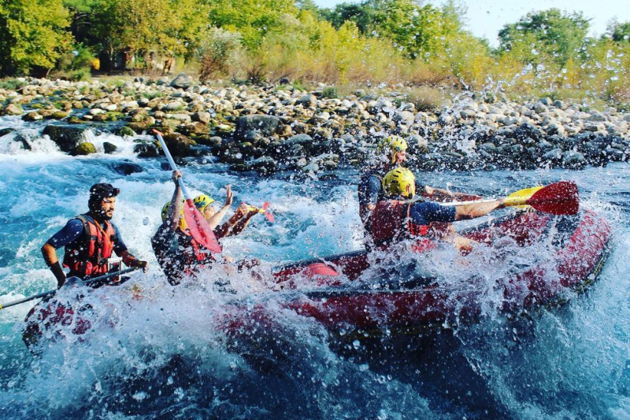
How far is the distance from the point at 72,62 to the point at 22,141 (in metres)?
16.2

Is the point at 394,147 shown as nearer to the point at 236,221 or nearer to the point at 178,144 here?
the point at 236,221

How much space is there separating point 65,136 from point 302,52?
13187 millimetres

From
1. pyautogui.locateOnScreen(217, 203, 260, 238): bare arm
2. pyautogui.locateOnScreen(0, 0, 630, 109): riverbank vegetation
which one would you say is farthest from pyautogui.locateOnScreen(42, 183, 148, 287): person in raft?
pyautogui.locateOnScreen(0, 0, 630, 109): riverbank vegetation

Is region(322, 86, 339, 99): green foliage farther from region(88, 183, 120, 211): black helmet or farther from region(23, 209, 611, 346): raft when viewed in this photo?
region(88, 183, 120, 211): black helmet

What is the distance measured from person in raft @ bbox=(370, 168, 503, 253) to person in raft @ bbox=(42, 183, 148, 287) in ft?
7.29

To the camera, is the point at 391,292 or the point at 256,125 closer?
the point at 391,292

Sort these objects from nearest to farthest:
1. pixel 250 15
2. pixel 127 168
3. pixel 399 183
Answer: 1. pixel 399 183
2. pixel 127 168
3. pixel 250 15

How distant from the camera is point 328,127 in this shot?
1185cm

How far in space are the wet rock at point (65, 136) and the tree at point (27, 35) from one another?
545 inches

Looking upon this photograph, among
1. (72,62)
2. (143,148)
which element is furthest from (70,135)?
(72,62)

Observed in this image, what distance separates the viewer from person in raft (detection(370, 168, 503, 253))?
162 inches

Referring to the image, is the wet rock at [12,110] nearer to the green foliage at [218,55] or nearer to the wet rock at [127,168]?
the wet rock at [127,168]

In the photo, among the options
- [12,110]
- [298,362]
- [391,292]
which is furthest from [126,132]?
[391,292]

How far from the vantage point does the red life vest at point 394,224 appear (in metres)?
4.16
